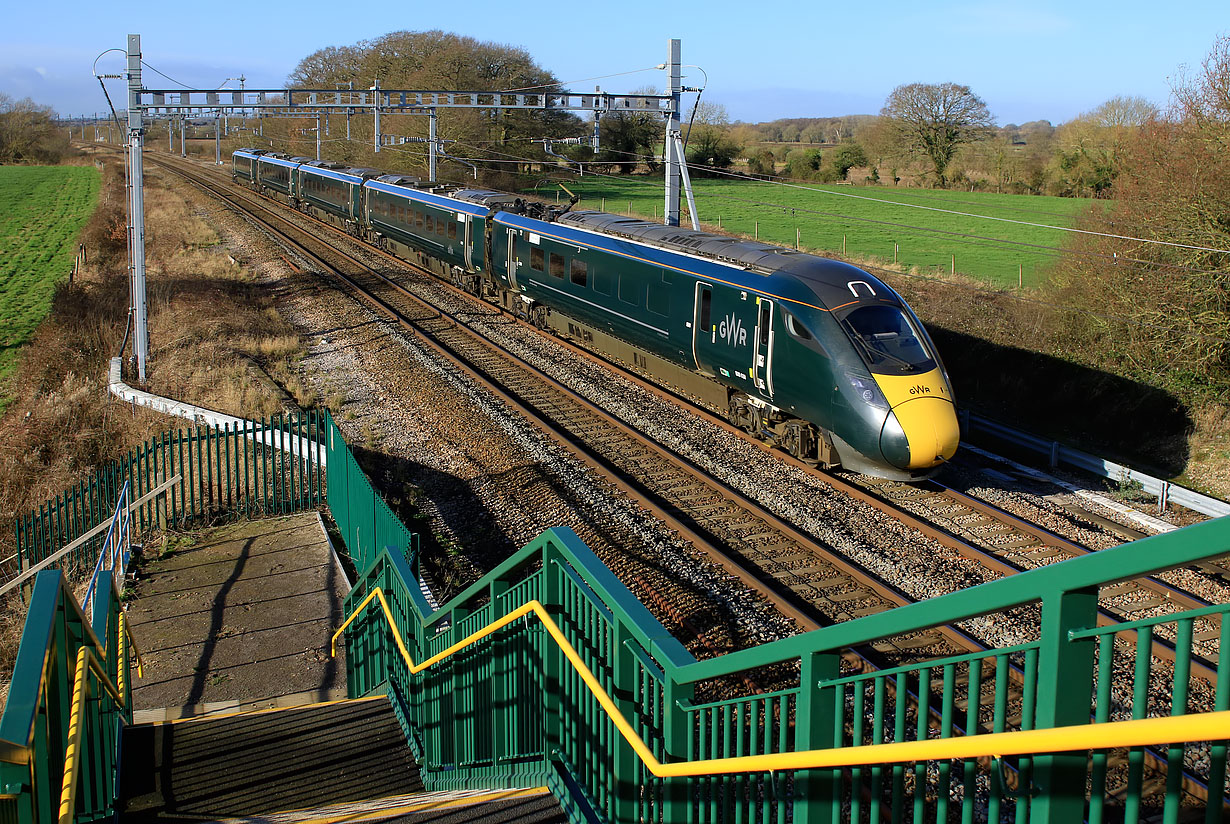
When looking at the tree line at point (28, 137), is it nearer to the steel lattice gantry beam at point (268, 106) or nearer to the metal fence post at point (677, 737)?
the steel lattice gantry beam at point (268, 106)

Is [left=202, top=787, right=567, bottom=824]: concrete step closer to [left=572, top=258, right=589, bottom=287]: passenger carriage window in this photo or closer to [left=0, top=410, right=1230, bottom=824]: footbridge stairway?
[left=0, top=410, right=1230, bottom=824]: footbridge stairway

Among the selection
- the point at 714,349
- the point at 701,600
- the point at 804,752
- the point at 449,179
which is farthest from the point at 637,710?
the point at 449,179

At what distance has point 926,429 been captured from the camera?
11953 millimetres

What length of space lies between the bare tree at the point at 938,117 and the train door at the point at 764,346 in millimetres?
53042

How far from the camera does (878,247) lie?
40.8 meters

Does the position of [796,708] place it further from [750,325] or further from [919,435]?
[750,325]

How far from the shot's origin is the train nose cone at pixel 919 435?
1190cm

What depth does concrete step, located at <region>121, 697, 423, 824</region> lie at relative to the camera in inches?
232

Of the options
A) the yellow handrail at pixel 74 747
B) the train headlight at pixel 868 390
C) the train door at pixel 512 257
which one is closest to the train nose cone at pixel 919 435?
the train headlight at pixel 868 390

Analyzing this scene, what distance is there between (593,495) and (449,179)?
4593cm

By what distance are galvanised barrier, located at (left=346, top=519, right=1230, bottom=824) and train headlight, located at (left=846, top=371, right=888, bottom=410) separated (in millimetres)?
4167

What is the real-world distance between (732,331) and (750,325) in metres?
0.45

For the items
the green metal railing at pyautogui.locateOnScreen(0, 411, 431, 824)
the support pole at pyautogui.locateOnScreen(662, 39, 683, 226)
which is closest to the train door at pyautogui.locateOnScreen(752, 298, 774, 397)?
the green metal railing at pyautogui.locateOnScreen(0, 411, 431, 824)

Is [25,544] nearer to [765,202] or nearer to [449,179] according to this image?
[449,179]
